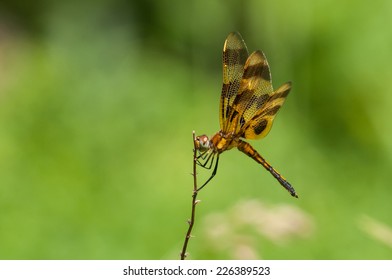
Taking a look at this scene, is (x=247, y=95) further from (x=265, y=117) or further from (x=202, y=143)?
(x=202, y=143)

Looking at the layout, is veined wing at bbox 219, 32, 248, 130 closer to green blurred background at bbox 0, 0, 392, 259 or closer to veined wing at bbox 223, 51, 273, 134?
veined wing at bbox 223, 51, 273, 134

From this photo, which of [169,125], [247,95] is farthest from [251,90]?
[169,125]

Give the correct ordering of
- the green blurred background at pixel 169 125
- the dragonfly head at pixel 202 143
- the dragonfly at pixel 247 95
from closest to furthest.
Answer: the dragonfly head at pixel 202 143 < the dragonfly at pixel 247 95 < the green blurred background at pixel 169 125

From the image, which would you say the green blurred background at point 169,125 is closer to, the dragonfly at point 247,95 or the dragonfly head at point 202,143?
the dragonfly at point 247,95

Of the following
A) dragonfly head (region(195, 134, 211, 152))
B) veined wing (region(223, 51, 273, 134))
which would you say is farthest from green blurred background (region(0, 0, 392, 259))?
dragonfly head (region(195, 134, 211, 152))

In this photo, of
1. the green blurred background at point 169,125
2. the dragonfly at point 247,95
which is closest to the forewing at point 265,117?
the dragonfly at point 247,95
